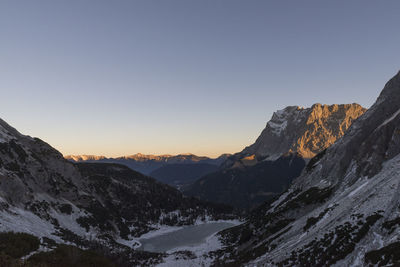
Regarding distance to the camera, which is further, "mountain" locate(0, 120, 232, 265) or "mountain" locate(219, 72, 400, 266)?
"mountain" locate(0, 120, 232, 265)

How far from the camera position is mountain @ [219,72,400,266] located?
27.9m

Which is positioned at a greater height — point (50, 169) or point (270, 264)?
point (50, 169)

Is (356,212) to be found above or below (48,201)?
below

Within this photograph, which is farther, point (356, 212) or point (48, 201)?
point (48, 201)

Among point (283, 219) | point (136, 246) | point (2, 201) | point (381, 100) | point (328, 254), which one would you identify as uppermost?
point (381, 100)

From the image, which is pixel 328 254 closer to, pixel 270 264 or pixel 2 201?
pixel 270 264

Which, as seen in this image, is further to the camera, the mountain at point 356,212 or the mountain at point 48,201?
the mountain at point 48,201

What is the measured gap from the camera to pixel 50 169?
158m

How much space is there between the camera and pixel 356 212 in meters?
39.2

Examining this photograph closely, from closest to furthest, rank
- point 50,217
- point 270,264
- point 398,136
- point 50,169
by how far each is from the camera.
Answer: point 270,264, point 398,136, point 50,217, point 50,169

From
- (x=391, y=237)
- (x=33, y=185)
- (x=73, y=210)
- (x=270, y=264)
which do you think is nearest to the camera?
(x=391, y=237)

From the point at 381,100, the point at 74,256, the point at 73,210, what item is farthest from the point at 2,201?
the point at 381,100

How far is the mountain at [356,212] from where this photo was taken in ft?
91.5

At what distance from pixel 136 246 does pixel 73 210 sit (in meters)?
47.9
